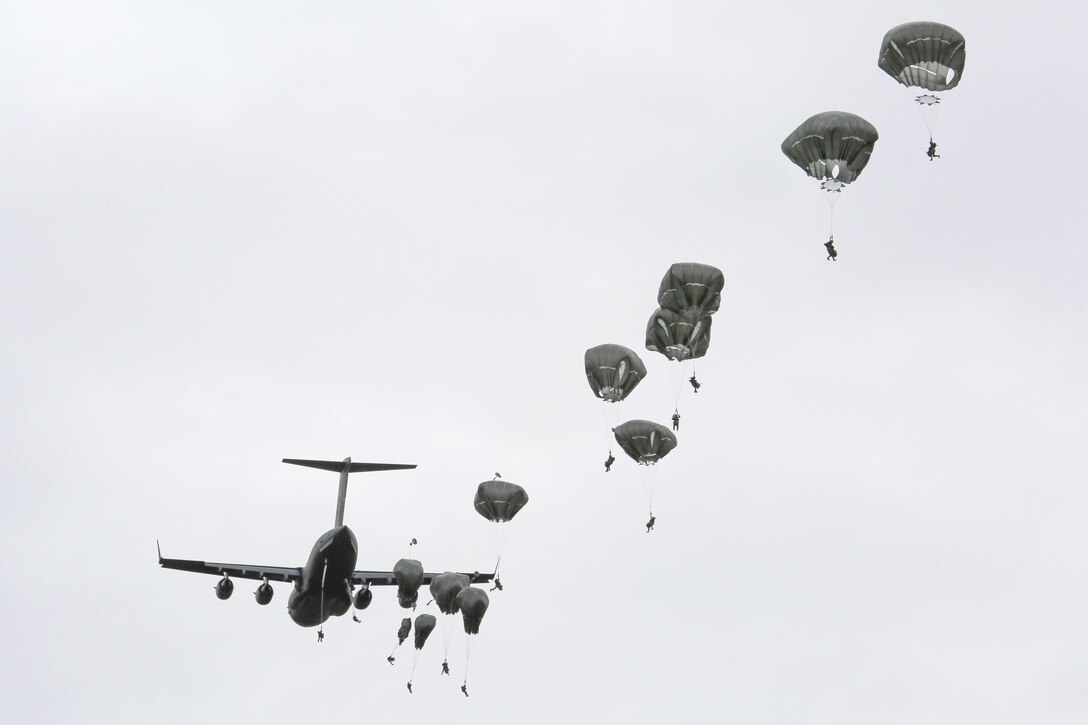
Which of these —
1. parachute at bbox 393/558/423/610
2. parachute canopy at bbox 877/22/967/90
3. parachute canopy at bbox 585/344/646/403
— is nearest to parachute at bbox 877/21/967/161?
parachute canopy at bbox 877/22/967/90

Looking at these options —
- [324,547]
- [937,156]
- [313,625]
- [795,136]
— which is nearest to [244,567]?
[313,625]

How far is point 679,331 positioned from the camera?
53219 mm

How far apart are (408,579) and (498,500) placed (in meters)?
6.33

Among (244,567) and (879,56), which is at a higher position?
(879,56)

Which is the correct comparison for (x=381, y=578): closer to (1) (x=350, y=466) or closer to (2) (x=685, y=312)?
(1) (x=350, y=466)

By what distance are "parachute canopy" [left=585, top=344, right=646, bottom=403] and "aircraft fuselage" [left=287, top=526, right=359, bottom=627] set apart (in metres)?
16.9

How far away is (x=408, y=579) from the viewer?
6025 centimetres

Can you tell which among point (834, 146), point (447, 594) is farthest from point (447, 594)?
point (834, 146)

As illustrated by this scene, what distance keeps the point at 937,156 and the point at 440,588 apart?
29.6m

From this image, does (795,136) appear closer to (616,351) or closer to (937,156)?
(937,156)

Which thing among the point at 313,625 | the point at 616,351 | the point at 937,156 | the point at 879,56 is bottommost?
the point at 313,625

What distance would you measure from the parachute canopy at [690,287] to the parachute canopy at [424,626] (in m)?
21.6

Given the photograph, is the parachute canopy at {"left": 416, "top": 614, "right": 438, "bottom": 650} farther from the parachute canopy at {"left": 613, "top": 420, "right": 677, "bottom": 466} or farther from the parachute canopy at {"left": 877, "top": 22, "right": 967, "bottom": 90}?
the parachute canopy at {"left": 877, "top": 22, "right": 967, "bottom": 90}

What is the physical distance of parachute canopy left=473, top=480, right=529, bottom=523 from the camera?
193ft
